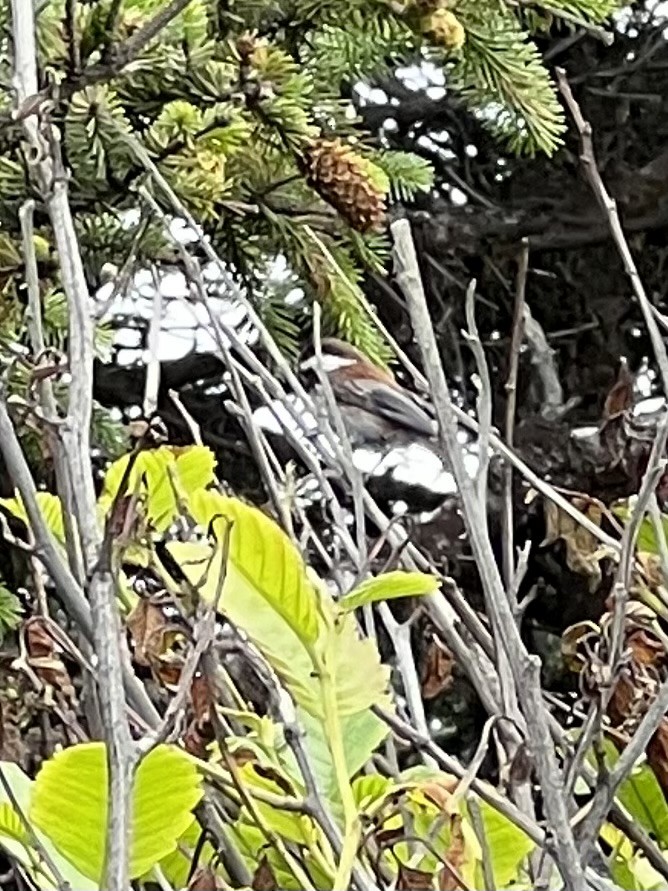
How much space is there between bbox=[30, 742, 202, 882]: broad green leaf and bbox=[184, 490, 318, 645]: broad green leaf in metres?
0.07

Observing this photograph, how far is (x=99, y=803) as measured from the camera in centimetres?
52

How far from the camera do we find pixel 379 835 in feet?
2.13

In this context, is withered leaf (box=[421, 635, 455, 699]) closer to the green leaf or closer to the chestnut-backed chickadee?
the green leaf

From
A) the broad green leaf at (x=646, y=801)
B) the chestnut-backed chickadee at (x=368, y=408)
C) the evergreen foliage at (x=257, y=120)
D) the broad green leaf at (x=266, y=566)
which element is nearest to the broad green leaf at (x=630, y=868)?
the broad green leaf at (x=646, y=801)

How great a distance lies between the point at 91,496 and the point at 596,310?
87.6 inches

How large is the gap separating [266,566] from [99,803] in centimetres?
10

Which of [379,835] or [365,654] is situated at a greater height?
[365,654]

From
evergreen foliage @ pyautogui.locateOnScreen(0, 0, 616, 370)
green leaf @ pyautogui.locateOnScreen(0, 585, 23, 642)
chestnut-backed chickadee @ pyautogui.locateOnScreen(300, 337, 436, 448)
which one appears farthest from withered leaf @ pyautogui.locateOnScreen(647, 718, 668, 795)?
chestnut-backed chickadee @ pyautogui.locateOnScreen(300, 337, 436, 448)

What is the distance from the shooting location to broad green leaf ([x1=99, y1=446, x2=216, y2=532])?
704 mm

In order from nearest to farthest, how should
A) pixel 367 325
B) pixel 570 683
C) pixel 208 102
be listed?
1. pixel 208 102
2. pixel 367 325
3. pixel 570 683

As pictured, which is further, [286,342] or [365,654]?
[286,342]

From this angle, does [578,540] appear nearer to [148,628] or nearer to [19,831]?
[148,628]

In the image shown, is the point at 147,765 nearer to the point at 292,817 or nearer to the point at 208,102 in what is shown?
the point at 292,817

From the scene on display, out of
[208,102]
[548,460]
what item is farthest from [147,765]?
[548,460]
